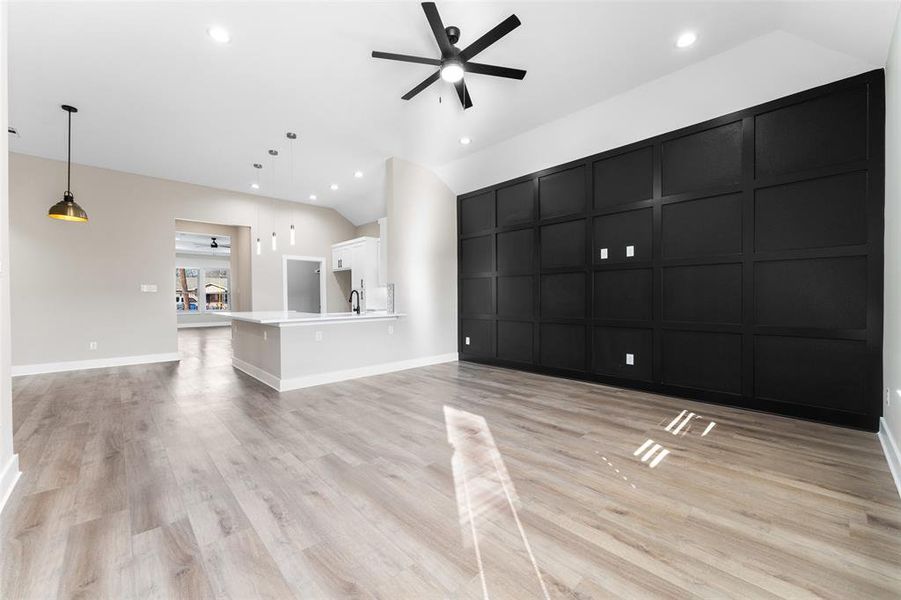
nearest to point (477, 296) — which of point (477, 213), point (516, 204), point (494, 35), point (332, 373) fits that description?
point (477, 213)

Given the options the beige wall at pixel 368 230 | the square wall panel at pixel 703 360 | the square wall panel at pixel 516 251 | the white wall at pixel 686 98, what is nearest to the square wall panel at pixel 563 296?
the square wall panel at pixel 516 251

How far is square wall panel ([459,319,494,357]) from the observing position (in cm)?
585

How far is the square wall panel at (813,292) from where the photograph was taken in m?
2.93

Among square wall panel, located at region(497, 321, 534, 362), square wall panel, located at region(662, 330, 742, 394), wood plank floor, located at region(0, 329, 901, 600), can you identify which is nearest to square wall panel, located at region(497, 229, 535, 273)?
square wall panel, located at region(497, 321, 534, 362)

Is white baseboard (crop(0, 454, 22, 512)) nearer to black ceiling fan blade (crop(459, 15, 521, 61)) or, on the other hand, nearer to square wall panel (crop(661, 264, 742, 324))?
black ceiling fan blade (crop(459, 15, 521, 61))

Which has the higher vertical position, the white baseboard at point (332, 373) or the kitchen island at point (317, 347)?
the kitchen island at point (317, 347)

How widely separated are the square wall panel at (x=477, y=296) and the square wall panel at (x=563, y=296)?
0.98 metres

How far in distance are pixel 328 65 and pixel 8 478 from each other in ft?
12.2

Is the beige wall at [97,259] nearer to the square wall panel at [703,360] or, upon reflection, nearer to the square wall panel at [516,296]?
the square wall panel at [516,296]

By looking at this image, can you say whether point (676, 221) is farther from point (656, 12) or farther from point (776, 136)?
point (656, 12)

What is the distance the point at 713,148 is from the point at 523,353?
3238 millimetres

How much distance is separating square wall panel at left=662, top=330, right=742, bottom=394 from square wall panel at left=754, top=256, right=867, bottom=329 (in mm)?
377

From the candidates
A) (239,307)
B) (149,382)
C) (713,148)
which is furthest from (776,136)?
(239,307)

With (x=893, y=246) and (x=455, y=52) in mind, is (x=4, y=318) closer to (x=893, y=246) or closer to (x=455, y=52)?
(x=455, y=52)
